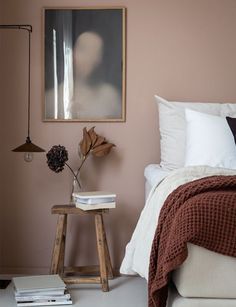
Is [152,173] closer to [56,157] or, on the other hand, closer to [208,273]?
[56,157]

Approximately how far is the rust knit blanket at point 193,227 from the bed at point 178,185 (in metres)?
0.05

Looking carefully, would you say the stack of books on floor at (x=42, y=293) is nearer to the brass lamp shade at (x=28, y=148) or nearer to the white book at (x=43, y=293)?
the white book at (x=43, y=293)

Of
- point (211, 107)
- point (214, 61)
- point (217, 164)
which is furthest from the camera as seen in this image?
point (214, 61)

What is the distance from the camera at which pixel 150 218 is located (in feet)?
7.04

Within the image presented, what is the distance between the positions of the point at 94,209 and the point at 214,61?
4.49 feet

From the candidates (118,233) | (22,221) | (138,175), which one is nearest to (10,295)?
(22,221)

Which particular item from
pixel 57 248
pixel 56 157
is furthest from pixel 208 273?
pixel 56 157

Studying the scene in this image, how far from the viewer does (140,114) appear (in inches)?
135

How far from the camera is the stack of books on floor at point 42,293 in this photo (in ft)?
8.66

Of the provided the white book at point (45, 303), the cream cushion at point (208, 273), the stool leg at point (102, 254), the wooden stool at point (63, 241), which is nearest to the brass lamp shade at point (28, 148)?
the wooden stool at point (63, 241)

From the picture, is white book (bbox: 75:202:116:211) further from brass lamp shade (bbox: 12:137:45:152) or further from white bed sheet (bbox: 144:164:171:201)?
brass lamp shade (bbox: 12:137:45:152)

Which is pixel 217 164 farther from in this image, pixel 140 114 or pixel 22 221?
pixel 22 221

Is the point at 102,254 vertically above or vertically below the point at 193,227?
below

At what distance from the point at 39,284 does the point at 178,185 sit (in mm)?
1196
